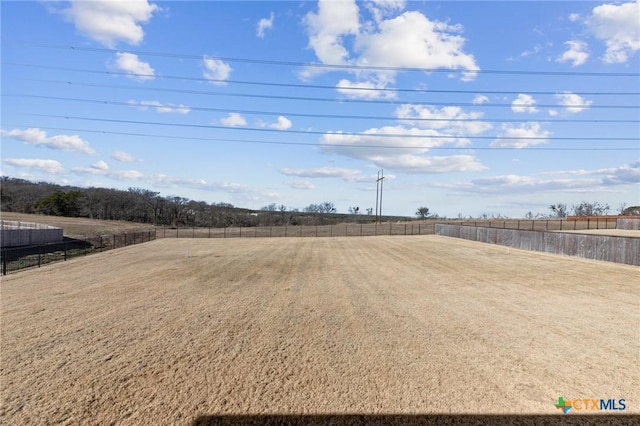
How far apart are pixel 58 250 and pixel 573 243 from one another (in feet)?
137

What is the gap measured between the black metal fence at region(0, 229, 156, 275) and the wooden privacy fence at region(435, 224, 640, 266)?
31.7m

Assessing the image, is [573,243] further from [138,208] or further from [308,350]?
[138,208]

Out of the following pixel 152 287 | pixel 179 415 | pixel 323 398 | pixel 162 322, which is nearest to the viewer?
pixel 179 415

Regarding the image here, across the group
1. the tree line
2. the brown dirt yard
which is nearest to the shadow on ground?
the brown dirt yard

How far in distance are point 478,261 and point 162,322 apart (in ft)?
68.1

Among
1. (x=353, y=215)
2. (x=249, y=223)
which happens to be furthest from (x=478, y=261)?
(x=353, y=215)

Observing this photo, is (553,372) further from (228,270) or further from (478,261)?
(478,261)

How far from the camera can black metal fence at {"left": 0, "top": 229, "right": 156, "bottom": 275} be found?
22547 mm

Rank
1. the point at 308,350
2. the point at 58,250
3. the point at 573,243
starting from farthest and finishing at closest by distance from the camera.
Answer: the point at 58,250 → the point at 573,243 → the point at 308,350

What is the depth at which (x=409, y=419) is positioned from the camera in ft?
15.7

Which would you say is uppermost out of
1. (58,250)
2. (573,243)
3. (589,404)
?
(573,243)

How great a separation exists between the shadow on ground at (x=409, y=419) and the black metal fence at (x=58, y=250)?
20.5 m

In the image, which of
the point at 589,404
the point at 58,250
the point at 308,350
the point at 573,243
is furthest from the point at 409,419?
the point at 58,250

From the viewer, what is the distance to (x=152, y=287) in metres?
14.8
